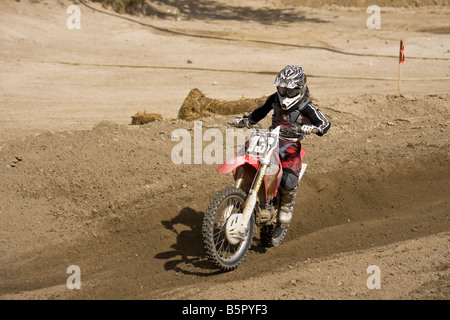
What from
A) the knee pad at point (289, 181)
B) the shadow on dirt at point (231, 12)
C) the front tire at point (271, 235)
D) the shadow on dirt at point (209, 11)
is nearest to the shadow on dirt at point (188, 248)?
the front tire at point (271, 235)

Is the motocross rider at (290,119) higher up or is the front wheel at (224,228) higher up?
the motocross rider at (290,119)

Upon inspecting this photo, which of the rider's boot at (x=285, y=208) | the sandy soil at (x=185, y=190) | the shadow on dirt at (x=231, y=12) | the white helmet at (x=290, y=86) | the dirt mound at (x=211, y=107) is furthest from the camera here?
the shadow on dirt at (x=231, y=12)

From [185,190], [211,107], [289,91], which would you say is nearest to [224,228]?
[289,91]

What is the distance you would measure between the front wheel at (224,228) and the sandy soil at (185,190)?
0.19 m

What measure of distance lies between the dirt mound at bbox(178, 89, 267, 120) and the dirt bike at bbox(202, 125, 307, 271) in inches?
187

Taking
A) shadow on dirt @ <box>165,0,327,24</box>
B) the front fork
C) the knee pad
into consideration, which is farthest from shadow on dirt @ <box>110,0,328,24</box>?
the front fork

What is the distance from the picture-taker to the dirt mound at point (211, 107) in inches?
442

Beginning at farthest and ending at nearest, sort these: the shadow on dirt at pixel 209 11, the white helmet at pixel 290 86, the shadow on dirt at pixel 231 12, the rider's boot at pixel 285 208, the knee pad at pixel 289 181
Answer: the shadow on dirt at pixel 231 12 < the shadow on dirt at pixel 209 11 < the rider's boot at pixel 285 208 < the knee pad at pixel 289 181 < the white helmet at pixel 290 86

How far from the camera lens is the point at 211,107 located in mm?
11508

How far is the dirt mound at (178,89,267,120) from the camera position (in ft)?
36.9

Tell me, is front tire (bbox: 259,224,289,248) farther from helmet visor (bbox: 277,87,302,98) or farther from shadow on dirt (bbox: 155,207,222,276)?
helmet visor (bbox: 277,87,302,98)

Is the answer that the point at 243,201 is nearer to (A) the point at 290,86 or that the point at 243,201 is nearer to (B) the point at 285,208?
(B) the point at 285,208

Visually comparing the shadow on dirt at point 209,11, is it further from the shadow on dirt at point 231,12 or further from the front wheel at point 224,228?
the front wheel at point 224,228
